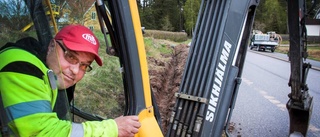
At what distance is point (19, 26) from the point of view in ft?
4.39

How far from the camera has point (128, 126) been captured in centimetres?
159

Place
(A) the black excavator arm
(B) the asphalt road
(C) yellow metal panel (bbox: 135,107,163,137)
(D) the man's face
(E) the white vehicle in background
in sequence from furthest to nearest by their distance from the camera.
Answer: (E) the white vehicle in background
(B) the asphalt road
(A) the black excavator arm
(C) yellow metal panel (bbox: 135,107,163,137)
(D) the man's face

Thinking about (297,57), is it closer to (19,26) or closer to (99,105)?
(99,105)

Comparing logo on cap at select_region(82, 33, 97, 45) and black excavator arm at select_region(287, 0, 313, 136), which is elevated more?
logo on cap at select_region(82, 33, 97, 45)

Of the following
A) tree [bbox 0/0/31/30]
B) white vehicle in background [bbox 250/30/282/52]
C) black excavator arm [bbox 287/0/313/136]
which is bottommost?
white vehicle in background [bbox 250/30/282/52]

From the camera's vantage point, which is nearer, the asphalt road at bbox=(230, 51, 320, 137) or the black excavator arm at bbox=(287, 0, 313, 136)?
the black excavator arm at bbox=(287, 0, 313, 136)

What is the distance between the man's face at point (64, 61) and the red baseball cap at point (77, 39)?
29mm

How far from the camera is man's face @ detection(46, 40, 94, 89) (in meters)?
1.40

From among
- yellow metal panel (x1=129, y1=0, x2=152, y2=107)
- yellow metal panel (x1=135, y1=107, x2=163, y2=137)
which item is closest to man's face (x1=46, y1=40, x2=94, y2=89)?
yellow metal panel (x1=129, y1=0, x2=152, y2=107)

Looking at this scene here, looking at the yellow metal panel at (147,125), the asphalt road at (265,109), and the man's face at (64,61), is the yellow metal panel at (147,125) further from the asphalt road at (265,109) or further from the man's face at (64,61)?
the asphalt road at (265,109)

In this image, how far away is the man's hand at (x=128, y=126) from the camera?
5.11 ft

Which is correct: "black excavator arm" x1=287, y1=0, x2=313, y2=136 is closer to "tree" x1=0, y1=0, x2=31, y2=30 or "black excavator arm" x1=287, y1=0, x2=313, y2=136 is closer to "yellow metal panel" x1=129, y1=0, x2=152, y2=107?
"yellow metal panel" x1=129, y1=0, x2=152, y2=107

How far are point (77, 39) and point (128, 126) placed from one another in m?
0.50

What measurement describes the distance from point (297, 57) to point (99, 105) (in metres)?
2.93
